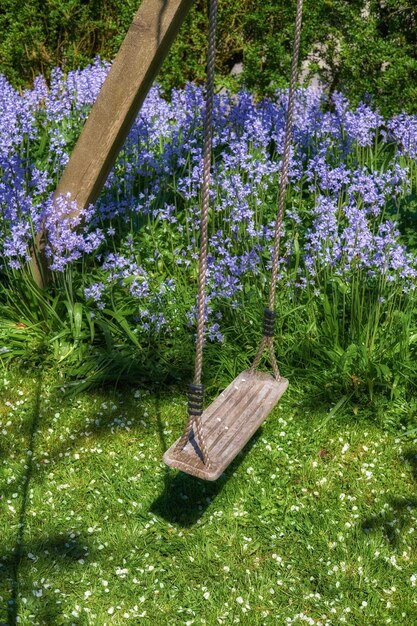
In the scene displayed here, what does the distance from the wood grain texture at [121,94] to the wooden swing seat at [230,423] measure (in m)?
1.52

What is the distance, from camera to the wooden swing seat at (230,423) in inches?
136

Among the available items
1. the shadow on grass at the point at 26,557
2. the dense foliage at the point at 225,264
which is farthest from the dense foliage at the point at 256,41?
the shadow on grass at the point at 26,557

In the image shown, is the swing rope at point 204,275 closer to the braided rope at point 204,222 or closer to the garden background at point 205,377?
the braided rope at point 204,222

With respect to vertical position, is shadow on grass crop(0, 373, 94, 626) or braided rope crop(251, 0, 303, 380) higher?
braided rope crop(251, 0, 303, 380)

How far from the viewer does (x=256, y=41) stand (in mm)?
7746

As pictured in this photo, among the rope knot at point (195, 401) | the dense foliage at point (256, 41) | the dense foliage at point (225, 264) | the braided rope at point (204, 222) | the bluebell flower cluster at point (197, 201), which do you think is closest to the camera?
the braided rope at point (204, 222)

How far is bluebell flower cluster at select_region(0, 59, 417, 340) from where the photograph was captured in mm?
4887

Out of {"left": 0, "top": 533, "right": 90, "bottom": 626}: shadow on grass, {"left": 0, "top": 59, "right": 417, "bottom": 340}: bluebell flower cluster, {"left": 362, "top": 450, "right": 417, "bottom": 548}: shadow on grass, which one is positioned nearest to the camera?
{"left": 0, "top": 533, "right": 90, "bottom": 626}: shadow on grass

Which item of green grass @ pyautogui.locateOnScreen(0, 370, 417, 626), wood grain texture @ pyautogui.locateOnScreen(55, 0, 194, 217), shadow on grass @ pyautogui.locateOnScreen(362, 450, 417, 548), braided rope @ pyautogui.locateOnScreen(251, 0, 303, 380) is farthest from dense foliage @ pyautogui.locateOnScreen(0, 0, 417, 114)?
shadow on grass @ pyautogui.locateOnScreen(362, 450, 417, 548)

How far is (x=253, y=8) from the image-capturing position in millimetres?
7738

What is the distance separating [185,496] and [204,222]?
150cm

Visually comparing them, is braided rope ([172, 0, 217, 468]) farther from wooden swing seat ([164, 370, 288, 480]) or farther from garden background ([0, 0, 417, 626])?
garden background ([0, 0, 417, 626])

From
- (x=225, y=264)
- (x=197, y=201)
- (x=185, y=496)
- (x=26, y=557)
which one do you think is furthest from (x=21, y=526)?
(x=197, y=201)

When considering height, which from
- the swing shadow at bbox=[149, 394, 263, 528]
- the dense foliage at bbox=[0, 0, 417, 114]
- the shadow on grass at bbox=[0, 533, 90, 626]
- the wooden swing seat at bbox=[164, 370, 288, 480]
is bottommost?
the shadow on grass at bbox=[0, 533, 90, 626]
